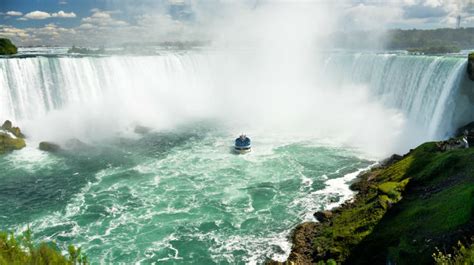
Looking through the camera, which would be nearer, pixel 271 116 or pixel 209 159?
pixel 209 159

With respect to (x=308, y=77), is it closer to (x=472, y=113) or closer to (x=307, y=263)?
(x=472, y=113)

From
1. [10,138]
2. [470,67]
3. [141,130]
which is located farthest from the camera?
[141,130]

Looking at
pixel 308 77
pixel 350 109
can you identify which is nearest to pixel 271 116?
pixel 350 109

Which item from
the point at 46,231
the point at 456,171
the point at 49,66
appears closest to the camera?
the point at 456,171

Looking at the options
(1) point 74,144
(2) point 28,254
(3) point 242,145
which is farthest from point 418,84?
(2) point 28,254

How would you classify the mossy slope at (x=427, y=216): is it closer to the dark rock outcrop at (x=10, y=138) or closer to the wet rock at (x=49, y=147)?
the wet rock at (x=49, y=147)

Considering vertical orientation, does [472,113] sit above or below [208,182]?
above

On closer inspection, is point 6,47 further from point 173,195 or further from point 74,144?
point 173,195
